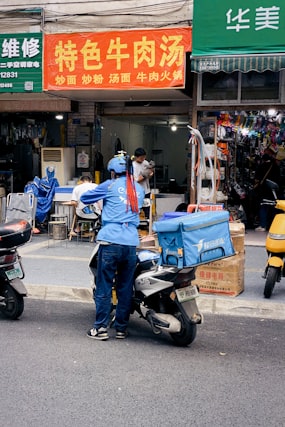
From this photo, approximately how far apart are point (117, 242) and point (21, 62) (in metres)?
6.97

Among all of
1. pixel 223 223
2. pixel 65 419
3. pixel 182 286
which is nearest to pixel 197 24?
pixel 223 223

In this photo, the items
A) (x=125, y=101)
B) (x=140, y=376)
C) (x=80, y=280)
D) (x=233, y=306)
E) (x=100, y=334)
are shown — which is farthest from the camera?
(x=125, y=101)

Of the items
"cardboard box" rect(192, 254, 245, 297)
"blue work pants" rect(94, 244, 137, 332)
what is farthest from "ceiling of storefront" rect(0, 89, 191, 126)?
"blue work pants" rect(94, 244, 137, 332)

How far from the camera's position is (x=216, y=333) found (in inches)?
244

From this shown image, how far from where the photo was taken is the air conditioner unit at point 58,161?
12930 millimetres

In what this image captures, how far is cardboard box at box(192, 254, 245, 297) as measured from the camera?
7.36 meters

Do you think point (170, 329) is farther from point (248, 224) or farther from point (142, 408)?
point (248, 224)

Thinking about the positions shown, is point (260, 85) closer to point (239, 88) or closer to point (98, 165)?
point (239, 88)

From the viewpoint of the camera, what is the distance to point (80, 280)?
821 cm

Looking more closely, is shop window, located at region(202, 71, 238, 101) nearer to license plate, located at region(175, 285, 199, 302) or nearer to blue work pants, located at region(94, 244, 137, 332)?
blue work pants, located at region(94, 244, 137, 332)

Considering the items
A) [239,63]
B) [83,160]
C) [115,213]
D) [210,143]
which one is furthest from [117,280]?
[83,160]

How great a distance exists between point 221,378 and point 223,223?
1.61 meters

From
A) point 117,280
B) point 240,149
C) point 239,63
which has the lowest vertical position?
point 117,280

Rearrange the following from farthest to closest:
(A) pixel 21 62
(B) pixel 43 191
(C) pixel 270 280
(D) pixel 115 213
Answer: (B) pixel 43 191 → (A) pixel 21 62 → (C) pixel 270 280 → (D) pixel 115 213
